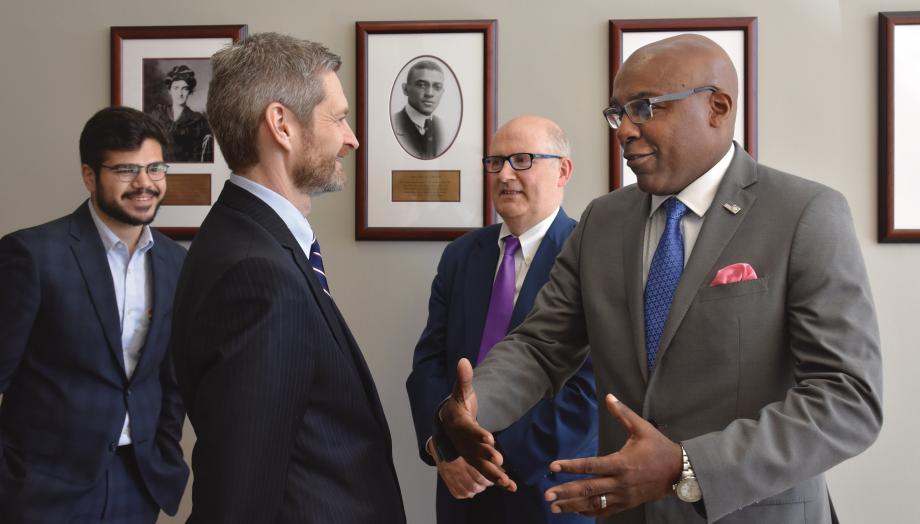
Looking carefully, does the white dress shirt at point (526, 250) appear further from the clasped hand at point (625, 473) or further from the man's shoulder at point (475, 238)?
the clasped hand at point (625, 473)

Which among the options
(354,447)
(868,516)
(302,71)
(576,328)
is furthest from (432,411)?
(868,516)

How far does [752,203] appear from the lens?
1.65 meters

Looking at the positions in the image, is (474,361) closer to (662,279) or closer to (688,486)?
(662,279)

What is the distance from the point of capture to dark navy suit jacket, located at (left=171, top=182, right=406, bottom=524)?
1.40 m

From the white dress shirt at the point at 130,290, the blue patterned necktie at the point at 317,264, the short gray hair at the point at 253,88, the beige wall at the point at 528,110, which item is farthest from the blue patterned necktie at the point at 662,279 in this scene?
the white dress shirt at the point at 130,290

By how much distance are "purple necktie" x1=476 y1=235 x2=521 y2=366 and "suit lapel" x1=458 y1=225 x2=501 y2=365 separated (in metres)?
0.02

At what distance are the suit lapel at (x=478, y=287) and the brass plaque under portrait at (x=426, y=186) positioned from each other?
17.3 inches

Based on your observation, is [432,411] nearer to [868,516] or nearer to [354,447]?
[354,447]

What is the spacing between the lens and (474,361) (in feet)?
8.81

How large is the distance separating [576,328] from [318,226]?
163 centimetres

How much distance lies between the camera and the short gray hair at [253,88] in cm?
173

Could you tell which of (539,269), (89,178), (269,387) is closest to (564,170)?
(539,269)

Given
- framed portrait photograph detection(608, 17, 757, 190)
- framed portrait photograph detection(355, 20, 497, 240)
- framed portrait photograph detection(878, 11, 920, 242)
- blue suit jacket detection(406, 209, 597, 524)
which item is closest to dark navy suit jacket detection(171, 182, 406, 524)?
blue suit jacket detection(406, 209, 597, 524)

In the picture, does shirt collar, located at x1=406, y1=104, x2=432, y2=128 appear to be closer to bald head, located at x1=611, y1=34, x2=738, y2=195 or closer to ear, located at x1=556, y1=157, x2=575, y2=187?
ear, located at x1=556, y1=157, x2=575, y2=187
